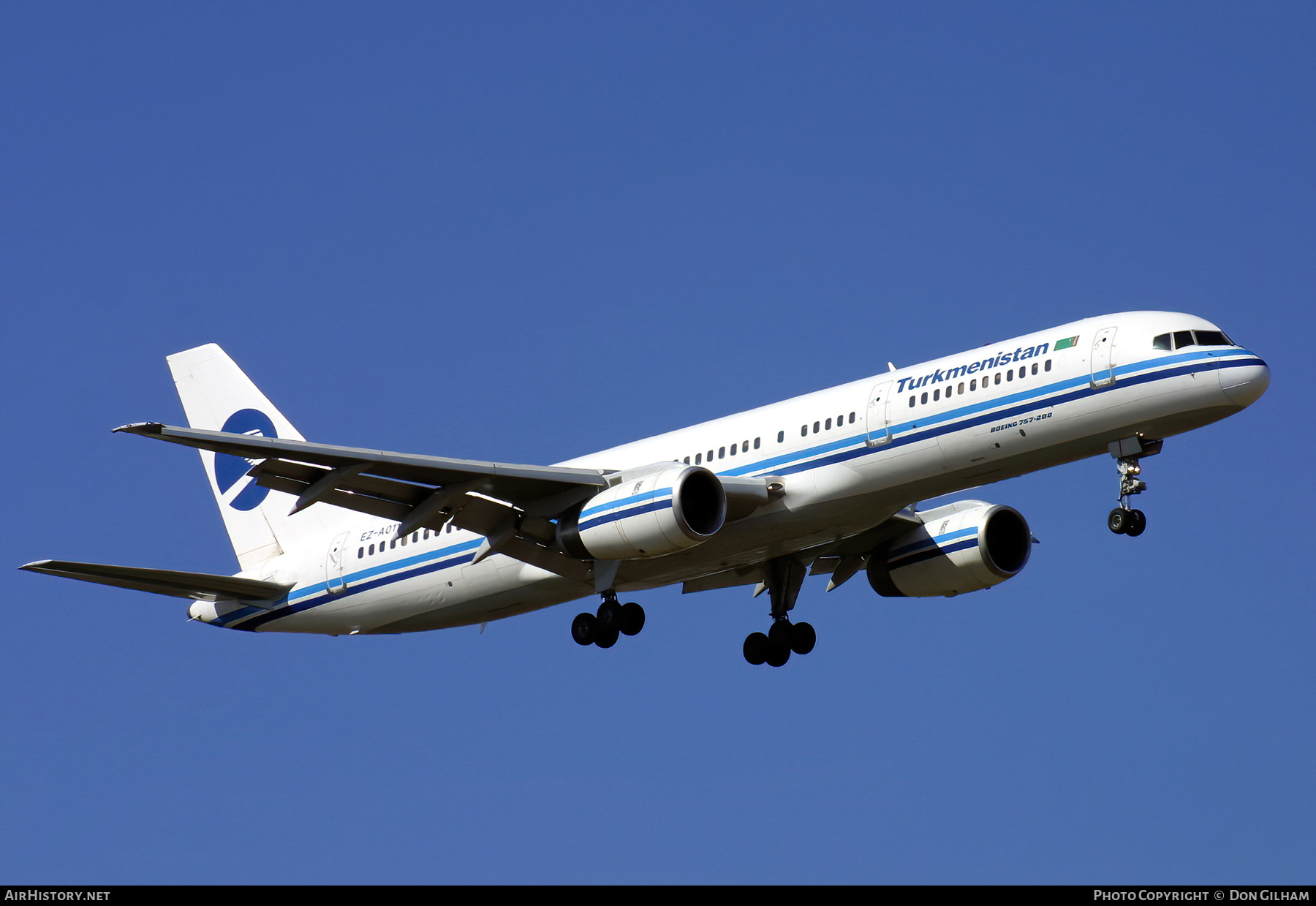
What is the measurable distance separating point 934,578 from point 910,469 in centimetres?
634

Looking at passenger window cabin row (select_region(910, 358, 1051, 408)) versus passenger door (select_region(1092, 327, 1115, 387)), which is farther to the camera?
passenger window cabin row (select_region(910, 358, 1051, 408))

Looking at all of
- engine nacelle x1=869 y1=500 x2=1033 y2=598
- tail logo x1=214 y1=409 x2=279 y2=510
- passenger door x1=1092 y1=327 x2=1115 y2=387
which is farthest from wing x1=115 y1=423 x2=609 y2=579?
passenger door x1=1092 y1=327 x2=1115 y2=387

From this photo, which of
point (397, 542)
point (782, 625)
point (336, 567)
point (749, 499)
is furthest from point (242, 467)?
point (749, 499)

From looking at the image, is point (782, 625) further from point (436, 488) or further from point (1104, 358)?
point (1104, 358)

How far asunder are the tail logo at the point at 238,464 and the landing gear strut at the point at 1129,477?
21.8 meters

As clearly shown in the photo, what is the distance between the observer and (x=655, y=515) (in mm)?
31469

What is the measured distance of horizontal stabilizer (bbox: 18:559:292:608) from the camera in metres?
32.6

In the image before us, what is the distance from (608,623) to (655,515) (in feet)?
12.9

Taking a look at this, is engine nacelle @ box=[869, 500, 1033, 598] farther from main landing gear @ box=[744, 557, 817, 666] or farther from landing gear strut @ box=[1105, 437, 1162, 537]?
landing gear strut @ box=[1105, 437, 1162, 537]

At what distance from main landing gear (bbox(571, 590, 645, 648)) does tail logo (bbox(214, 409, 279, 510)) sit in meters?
11.2

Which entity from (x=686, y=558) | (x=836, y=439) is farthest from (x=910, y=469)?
(x=686, y=558)

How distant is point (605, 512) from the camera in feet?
106

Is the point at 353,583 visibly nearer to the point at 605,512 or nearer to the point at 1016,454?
the point at 605,512

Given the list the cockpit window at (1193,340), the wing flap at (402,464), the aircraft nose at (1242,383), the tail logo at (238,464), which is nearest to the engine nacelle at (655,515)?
the wing flap at (402,464)
